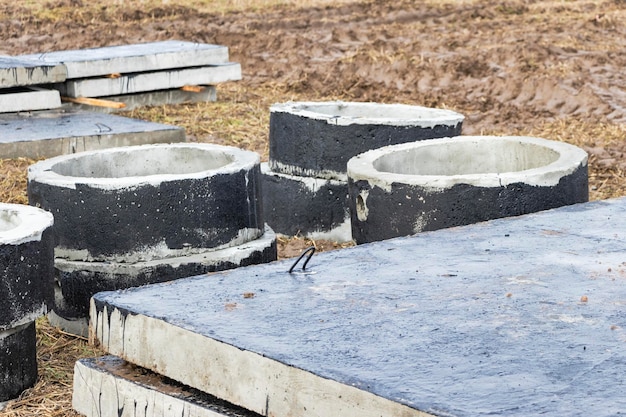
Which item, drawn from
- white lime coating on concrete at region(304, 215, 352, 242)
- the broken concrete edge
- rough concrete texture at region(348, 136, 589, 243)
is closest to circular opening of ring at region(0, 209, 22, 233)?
the broken concrete edge

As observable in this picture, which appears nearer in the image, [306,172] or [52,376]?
[52,376]

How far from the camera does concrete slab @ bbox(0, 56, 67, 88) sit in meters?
9.77

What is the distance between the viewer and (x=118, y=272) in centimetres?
533

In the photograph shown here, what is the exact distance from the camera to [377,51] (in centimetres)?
1446

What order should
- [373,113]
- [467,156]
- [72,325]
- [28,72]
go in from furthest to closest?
1. [28,72]
2. [373,113]
3. [467,156]
4. [72,325]

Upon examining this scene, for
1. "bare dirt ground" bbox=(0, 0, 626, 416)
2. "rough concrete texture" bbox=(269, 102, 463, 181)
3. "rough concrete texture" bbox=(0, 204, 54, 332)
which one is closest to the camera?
"rough concrete texture" bbox=(0, 204, 54, 332)

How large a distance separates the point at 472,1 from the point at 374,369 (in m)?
17.4

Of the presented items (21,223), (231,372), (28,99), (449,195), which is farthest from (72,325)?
(28,99)

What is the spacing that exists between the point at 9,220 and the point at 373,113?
344 centimetres

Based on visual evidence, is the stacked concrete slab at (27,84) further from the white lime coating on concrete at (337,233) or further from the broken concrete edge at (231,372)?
the broken concrete edge at (231,372)

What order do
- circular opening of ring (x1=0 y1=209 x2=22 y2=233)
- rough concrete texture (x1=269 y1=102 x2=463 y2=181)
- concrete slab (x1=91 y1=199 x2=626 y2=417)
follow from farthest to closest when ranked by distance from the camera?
rough concrete texture (x1=269 y1=102 x2=463 y2=181), circular opening of ring (x1=0 y1=209 x2=22 y2=233), concrete slab (x1=91 y1=199 x2=626 y2=417)

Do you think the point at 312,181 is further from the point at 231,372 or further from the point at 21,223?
the point at 231,372

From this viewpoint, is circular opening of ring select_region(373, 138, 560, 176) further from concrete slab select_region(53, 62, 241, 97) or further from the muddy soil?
concrete slab select_region(53, 62, 241, 97)

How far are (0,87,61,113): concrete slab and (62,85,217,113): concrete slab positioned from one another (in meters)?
A: 0.48
